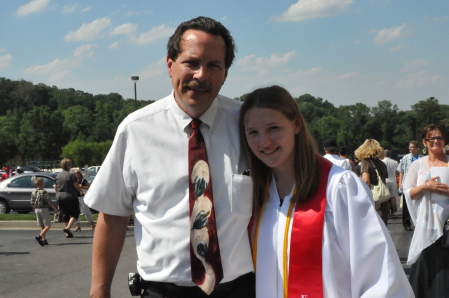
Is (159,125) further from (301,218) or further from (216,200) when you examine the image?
(301,218)

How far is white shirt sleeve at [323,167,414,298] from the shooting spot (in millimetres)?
2074

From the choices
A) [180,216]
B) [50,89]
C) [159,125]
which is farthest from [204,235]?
[50,89]

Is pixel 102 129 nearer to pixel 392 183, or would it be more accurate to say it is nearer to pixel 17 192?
pixel 17 192

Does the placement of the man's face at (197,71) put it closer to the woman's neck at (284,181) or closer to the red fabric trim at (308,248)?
the woman's neck at (284,181)

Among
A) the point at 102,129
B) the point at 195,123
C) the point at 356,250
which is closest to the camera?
the point at 356,250

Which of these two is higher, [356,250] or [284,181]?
[284,181]

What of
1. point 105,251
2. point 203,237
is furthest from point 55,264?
A: point 203,237

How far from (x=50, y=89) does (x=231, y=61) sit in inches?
5387

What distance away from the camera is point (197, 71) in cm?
238

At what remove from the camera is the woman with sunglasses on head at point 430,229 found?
4.66 meters

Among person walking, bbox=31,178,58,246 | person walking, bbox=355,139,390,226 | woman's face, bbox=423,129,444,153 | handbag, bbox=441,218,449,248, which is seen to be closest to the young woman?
handbag, bbox=441,218,449,248

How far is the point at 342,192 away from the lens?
217cm

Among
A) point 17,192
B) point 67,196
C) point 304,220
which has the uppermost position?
point 304,220

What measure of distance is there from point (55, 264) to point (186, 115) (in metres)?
6.84
